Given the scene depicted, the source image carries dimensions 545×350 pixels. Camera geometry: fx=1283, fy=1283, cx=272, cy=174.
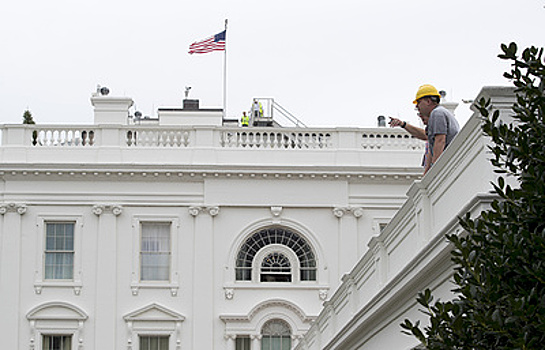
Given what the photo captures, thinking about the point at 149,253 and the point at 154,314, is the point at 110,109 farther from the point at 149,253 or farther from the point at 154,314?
the point at 154,314

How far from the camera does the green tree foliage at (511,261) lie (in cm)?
712

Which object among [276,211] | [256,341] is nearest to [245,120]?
[276,211]

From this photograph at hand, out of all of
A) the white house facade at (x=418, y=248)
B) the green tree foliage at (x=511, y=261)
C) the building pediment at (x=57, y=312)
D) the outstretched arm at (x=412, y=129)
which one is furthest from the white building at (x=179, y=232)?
the green tree foliage at (x=511, y=261)

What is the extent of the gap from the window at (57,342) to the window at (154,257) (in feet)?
9.26

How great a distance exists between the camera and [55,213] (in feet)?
126

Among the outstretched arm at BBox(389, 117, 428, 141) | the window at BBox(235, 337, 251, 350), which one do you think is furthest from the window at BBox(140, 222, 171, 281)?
the outstretched arm at BBox(389, 117, 428, 141)

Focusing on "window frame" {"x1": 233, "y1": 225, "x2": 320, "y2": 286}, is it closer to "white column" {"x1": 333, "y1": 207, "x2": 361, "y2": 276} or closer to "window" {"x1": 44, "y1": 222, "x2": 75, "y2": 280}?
"white column" {"x1": 333, "y1": 207, "x2": 361, "y2": 276}

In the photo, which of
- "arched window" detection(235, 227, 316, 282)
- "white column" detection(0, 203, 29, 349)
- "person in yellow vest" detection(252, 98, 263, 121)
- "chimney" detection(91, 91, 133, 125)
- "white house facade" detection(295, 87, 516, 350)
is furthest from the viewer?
"person in yellow vest" detection(252, 98, 263, 121)

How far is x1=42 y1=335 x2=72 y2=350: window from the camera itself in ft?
123

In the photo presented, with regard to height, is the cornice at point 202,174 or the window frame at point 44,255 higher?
the cornice at point 202,174

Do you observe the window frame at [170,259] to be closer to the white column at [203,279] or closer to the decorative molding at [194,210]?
the decorative molding at [194,210]

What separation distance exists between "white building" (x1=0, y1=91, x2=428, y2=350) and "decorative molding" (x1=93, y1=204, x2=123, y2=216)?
4 centimetres

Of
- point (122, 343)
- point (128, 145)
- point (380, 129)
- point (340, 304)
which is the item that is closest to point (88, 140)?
point (128, 145)

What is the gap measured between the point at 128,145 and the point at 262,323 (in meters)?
6.93
